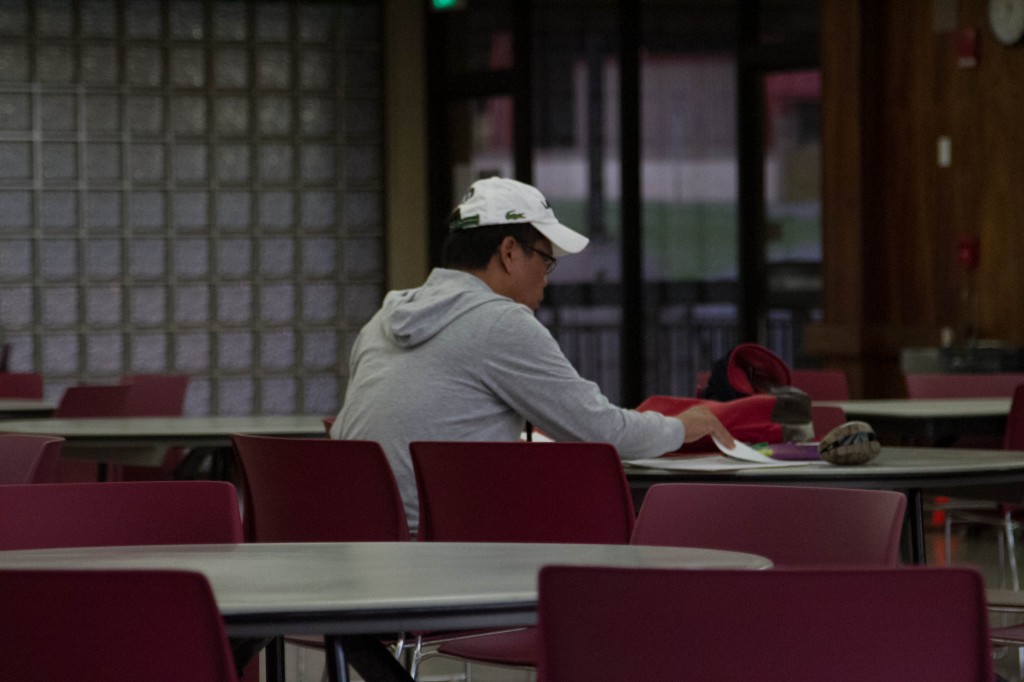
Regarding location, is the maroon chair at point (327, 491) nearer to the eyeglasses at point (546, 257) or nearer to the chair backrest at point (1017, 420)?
the eyeglasses at point (546, 257)

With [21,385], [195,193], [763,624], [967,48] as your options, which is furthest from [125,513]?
[195,193]

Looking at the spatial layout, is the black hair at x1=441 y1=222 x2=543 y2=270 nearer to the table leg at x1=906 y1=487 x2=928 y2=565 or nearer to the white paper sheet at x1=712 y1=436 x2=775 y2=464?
the white paper sheet at x1=712 y1=436 x2=775 y2=464

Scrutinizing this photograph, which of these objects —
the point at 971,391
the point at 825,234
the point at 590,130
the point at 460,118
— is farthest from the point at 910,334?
the point at 590,130

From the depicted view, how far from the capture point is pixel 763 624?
51.6 inches

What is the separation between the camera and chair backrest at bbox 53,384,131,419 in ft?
17.9

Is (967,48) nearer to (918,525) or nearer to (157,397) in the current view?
(157,397)

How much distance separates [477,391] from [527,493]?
1.37 ft

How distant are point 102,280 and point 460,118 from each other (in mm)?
2346

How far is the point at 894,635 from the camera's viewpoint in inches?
51.9

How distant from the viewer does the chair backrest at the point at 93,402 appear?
214 inches

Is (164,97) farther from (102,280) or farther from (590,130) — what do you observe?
(590,130)

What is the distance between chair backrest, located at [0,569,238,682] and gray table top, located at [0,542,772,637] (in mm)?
73

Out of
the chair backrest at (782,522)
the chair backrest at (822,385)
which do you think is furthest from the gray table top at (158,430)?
the chair backrest at (782,522)

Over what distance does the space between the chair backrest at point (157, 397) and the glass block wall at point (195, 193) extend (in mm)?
3183
